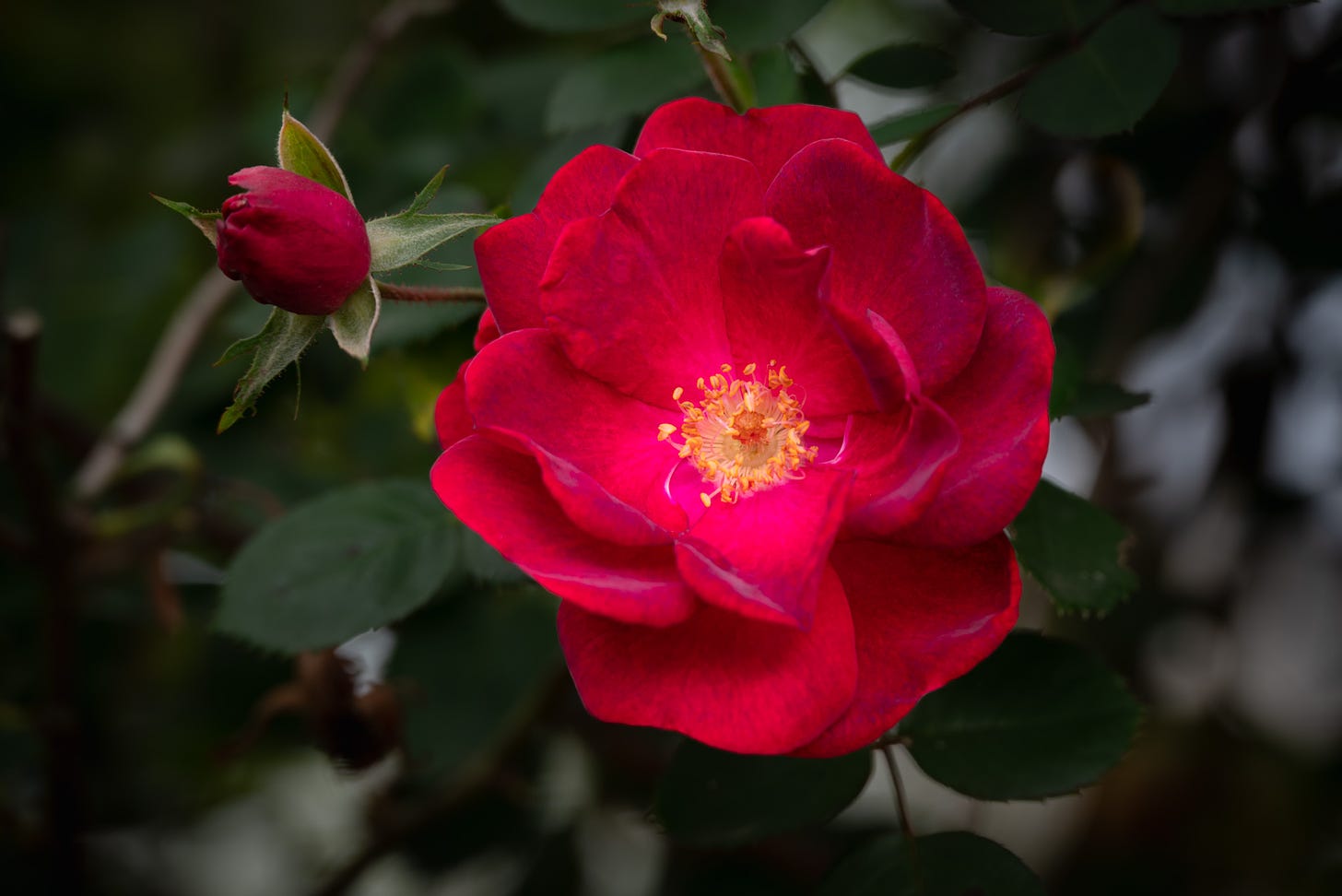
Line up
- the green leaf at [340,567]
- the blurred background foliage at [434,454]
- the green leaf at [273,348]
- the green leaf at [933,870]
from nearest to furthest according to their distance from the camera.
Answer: the green leaf at [273,348] < the green leaf at [933,870] < the green leaf at [340,567] < the blurred background foliage at [434,454]

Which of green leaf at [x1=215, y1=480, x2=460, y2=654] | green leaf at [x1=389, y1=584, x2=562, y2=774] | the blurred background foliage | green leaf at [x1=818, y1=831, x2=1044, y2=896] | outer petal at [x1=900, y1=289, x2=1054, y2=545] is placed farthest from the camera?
green leaf at [x1=389, y1=584, x2=562, y2=774]

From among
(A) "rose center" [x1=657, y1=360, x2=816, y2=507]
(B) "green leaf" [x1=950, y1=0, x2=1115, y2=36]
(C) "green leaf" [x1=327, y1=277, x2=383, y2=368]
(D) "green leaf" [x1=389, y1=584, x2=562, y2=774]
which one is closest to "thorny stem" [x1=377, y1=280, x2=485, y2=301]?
(C) "green leaf" [x1=327, y1=277, x2=383, y2=368]

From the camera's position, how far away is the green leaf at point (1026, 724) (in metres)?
1.06

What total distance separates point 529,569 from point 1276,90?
5.15 ft

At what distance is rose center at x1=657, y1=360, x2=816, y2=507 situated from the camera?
3.68 ft

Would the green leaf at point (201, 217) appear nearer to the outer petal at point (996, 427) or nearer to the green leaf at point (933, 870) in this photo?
the outer petal at point (996, 427)

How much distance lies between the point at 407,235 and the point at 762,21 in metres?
0.44

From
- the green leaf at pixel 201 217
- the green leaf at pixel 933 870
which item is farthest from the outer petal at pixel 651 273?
the green leaf at pixel 933 870

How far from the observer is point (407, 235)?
99cm

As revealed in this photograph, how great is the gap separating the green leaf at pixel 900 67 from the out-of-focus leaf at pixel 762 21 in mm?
171

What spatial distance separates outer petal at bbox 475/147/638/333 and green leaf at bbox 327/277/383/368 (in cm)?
12

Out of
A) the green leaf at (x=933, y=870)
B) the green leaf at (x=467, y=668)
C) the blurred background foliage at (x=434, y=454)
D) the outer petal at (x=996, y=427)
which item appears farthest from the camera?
the green leaf at (x=467, y=668)

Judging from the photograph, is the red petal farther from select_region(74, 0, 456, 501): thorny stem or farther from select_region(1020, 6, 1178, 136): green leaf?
select_region(74, 0, 456, 501): thorny stem

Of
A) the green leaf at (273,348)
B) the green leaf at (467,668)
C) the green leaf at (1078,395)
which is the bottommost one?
the green leaf at (467,668)
